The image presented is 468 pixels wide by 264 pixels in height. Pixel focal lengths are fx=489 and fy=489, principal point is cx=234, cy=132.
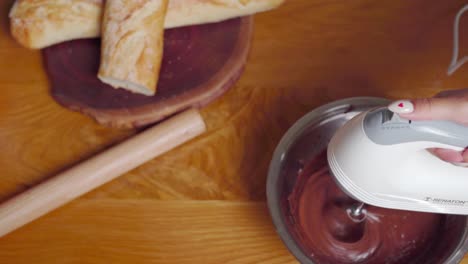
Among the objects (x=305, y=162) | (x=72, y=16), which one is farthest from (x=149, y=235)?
(x=72, y=16)

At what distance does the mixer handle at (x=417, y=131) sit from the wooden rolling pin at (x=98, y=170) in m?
0.32

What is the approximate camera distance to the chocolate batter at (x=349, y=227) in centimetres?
63

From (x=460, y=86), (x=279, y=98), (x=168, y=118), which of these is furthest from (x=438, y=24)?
(x=168, y=118)

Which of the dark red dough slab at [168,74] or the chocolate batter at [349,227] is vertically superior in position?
the dark red dough slab at [168,74]

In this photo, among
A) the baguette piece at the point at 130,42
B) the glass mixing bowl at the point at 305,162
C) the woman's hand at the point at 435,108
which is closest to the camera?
the woman's hand at the point at 435,108

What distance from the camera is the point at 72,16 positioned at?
72cm

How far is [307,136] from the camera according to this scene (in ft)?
2.19

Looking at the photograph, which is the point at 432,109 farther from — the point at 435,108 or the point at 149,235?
the point at 149,235

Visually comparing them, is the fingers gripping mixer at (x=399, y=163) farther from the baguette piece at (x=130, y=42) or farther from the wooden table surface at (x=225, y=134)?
the baguette piece at (x=130, y=42)

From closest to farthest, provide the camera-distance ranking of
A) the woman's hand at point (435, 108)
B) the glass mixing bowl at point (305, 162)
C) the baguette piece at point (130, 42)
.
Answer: the woman's hand at point (435, 108)
the glass mixing bowl at point (305, 162)
the baguette piece at point (130, 42)

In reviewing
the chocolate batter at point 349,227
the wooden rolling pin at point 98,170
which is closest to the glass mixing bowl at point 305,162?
the chocolate batter at point 349,227

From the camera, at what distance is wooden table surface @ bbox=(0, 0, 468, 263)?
671 mm

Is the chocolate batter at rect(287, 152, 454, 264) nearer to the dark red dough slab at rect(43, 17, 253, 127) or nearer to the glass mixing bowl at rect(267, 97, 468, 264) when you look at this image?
the glass mixing bowl at rect(267, 97, 468, 264)

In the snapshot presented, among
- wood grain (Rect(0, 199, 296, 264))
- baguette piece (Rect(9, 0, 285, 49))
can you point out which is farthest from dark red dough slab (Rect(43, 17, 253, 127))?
wood grain (Rect(0, 199, 296, 264))
